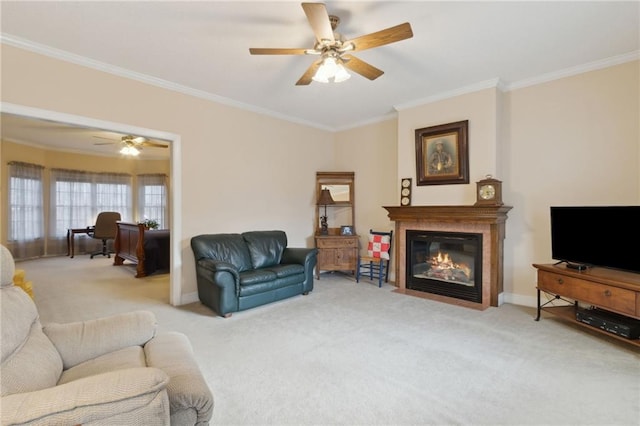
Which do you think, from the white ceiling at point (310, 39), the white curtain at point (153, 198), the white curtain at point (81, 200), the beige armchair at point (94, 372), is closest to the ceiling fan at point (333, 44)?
the white ceiling at point (310, 39)

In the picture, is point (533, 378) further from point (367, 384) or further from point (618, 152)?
point (618, 152)

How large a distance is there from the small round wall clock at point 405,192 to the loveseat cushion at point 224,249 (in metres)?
2.46

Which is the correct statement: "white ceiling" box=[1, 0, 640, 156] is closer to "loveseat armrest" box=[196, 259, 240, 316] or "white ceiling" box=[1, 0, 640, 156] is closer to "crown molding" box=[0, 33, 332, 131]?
"crown molding" box=[0, 33, 332, 131]

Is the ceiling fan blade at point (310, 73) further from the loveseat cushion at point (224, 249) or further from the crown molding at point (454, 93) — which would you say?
the loveseat cushion at point (224, 249)

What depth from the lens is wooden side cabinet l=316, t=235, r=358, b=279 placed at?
529cm

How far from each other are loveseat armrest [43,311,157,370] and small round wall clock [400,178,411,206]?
3792 mm

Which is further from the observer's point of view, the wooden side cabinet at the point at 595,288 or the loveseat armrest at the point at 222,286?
the loveseat armrest at the point at 222,286

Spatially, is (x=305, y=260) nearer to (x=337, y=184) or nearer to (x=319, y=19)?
(x=337, y=184)

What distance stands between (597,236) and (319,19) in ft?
10.6

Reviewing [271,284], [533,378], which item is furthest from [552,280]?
[271,284]

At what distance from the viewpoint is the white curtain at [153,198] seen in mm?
8977

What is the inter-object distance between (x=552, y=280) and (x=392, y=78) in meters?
2.85

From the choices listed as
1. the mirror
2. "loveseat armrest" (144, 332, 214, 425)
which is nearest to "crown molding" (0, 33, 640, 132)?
the mirror

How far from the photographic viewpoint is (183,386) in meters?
1.29
